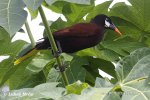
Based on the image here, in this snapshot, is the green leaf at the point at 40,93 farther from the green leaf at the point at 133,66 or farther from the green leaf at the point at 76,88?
the green leaf at the point at 133,66

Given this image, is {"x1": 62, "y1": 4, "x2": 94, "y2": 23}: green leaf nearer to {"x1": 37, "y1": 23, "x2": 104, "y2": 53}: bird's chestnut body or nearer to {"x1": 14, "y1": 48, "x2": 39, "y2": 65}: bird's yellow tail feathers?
{"x1": 37, "y1": 23, "x2": 104, "y2": 53}: bird's chestnut body

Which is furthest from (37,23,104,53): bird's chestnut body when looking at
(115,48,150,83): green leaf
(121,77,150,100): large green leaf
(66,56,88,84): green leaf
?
(121,77,150,100): large green leaf

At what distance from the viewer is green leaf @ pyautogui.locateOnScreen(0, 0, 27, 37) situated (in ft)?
4.19

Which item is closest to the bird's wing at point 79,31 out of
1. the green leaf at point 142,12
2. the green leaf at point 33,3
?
the green leaf at point 142,12

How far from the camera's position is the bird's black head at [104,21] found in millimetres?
2222

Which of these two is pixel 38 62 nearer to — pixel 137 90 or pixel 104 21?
pixel 104 21

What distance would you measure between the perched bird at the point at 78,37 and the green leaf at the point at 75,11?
46 millimetres

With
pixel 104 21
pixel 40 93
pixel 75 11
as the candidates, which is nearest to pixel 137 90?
pixel 40 93

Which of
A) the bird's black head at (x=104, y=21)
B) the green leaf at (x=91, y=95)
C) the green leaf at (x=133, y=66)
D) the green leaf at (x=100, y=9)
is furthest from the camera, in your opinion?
the bird's black head at (x=104, y=21)

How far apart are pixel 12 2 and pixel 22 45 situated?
759mm

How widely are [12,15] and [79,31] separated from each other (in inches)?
40.4

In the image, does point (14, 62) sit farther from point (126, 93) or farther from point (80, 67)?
point (126, 93)

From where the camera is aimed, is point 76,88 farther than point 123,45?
No

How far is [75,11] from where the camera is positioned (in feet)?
7.12
